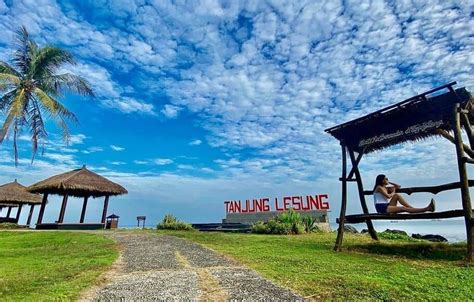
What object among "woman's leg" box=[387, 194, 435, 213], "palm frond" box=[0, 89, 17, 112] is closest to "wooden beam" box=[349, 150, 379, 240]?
"woman's leg" box=[387, 194, 435, 213]

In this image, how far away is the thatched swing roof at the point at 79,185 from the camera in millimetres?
21031

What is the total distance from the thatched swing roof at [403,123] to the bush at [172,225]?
1268 cm

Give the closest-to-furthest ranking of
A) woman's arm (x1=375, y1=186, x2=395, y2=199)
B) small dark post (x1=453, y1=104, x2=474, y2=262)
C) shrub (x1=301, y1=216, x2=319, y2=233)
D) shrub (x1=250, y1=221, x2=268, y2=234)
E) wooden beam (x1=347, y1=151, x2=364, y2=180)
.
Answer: small dark post (x1=453, y1=104, x2=474, y2=262), woman's arm (x1=375, y1=186, x2=395, y2=199), wooden beam (x1=347, y1=151, x2=364, y2=180), shrub (x1=250, y1=221, x2=268, y2=234), shrub (x1=301, y1=216, x2=319, y2=233)

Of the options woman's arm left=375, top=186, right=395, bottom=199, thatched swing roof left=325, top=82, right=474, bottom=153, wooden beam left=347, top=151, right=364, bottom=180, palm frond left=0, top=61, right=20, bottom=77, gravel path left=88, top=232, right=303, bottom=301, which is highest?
palm frond left=0, top=61, right=20, bottom=77

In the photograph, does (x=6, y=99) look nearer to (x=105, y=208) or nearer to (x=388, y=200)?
(x=105, y=208)

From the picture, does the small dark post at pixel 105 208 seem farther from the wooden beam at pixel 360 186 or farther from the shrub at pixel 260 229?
the wooden beam at pixel 360 186

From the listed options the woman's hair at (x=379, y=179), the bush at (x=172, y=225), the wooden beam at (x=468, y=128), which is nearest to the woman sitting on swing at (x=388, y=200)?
the woman's hair at (x=379, y=179)

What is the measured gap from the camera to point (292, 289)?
3809 millimetres

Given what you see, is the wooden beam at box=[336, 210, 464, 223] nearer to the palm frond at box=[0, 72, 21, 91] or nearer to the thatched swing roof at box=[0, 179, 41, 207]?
the palm frond at box=[0, 72, 21, 91]

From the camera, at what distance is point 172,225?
19125 mm

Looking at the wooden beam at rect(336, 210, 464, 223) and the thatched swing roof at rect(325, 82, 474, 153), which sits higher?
the thatched swing roof at rect(325, 82, 474, 153)

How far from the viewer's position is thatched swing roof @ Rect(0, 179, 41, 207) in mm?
26587

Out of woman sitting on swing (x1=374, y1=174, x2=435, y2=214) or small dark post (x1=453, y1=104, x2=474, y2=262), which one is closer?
small dark post (x1=453, y1=104, x2=474, y2=262)

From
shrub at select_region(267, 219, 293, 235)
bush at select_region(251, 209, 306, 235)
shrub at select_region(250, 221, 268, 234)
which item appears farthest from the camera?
shrub at select_region(250, 221, 268, 234)
